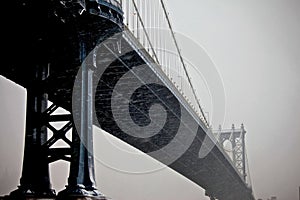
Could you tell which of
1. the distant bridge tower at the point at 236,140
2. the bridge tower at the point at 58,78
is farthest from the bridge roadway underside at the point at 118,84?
the distant bridge tower at the point at 236,140

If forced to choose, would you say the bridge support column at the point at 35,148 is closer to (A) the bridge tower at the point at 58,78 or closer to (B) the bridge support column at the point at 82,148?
(A) the bridge tower at the point at 58,78

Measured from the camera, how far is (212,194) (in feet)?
107

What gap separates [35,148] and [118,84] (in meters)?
3.83

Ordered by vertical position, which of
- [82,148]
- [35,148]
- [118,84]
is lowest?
[82,148]

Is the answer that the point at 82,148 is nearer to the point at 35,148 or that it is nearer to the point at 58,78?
the point at 35,148

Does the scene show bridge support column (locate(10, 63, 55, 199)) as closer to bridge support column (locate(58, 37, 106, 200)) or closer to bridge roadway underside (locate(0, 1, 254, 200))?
bridge roadway underside (locate(0, 1, 254, 200))

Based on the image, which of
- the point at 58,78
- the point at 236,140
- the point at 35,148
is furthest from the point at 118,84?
the point at 236,140

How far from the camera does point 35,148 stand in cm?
889

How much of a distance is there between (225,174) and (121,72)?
1789 cm

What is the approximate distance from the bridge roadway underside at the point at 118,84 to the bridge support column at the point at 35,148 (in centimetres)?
12

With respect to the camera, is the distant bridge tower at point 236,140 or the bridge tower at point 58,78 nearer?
the bridge tower at point 58,78

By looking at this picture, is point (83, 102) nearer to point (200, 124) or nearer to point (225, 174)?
point (200, 124)

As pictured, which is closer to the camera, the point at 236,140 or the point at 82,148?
the point at 82,148

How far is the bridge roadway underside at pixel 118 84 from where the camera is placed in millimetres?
8570
